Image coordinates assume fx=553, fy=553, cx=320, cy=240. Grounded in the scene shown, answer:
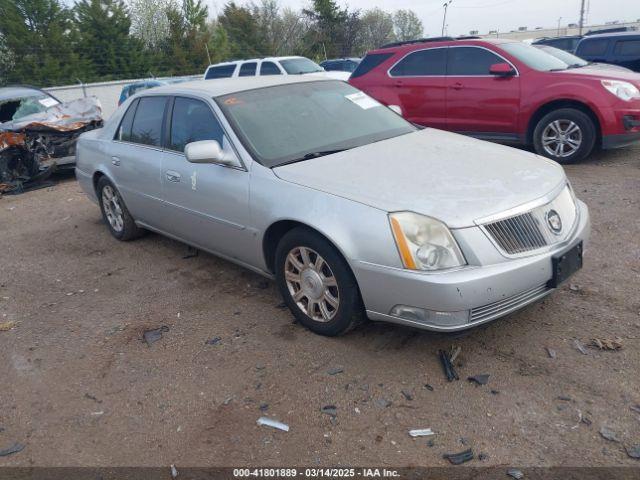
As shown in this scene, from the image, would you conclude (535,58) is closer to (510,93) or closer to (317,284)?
(510,93)

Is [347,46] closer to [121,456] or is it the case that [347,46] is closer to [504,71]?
[504,71]

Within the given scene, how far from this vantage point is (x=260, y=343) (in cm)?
359

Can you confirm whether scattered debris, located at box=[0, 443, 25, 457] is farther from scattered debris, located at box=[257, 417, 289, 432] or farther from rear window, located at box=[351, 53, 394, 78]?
rear window, located at box=[351, 53, 394, 78]

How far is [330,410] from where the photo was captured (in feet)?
9.48

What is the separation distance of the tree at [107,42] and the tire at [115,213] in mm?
22476

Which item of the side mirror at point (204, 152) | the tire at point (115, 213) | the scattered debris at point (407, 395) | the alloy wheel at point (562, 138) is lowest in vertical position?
the scattered debris at point (407, 395)

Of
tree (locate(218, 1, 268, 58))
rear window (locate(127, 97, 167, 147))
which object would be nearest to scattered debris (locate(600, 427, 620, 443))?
rear window (locate(127, 97, 167, 147))

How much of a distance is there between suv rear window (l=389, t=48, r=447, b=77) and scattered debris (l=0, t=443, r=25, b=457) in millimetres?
7261

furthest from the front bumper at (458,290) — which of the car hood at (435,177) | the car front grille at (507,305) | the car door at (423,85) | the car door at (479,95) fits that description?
the car door at (423,85)

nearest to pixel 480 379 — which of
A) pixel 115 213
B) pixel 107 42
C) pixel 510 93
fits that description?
pixel 115 213

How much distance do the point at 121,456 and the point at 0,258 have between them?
4.01 meters

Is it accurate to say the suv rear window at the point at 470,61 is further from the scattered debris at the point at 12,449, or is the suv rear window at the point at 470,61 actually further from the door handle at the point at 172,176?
the scattered debris at the point at 12,449

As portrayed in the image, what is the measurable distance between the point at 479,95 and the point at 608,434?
6106 mm

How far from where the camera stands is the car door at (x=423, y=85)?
8242mm
